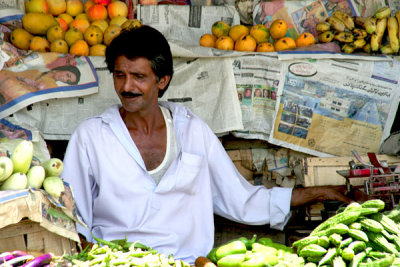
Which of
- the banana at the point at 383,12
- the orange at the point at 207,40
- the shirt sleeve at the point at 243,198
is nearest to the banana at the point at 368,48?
the banana at the point at 383,12

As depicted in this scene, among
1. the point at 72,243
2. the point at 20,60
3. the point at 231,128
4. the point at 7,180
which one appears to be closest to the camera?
the point at 7,180

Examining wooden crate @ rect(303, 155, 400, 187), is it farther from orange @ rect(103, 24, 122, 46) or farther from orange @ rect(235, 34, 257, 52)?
orange @ rect(103, 24, 122, 46)

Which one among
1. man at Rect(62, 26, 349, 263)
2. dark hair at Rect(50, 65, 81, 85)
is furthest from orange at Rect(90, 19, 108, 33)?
man at Rect(62, 26, 349, 263)

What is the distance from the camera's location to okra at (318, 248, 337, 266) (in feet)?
6.67

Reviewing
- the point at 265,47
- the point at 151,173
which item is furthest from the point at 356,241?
the point at 265,47

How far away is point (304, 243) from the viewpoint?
7.02 ft

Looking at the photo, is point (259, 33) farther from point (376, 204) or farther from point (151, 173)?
point (376, 204)

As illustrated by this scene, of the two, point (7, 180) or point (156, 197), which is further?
point (156, 197)

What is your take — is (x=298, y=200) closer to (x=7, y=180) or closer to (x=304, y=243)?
(x=304, y=243)

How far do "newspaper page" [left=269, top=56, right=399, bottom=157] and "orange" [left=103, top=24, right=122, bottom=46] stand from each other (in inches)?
44.3

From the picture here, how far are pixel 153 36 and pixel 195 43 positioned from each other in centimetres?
107

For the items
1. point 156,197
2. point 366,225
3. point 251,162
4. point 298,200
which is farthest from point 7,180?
point 251,162

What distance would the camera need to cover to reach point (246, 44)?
Answer: 11.4ft

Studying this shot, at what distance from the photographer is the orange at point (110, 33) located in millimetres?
3451
